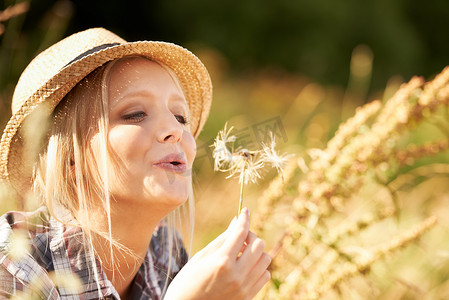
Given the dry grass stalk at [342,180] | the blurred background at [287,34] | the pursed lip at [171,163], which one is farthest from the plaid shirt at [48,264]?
the blurred background at [287,34]

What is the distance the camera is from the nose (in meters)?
1.15

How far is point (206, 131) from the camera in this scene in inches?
155

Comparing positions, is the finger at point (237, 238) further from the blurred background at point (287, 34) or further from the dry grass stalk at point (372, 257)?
the blurred background at point (287, 34)

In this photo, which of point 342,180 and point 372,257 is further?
point 342,180

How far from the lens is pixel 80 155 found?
Result: 122cm

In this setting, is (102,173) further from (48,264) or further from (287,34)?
(287,34)

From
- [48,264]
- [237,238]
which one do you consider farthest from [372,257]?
[48,264]

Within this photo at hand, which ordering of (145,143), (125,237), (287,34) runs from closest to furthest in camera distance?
(145,143)
(125,237)
(287,34)

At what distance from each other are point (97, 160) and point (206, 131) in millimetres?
2764

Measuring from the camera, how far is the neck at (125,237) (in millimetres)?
1214

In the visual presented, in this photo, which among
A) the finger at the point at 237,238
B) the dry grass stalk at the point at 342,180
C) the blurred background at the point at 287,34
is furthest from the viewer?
the blurred background at the point at 287,34

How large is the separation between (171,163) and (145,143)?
0.26 ft

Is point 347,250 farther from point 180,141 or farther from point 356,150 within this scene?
point 180,141

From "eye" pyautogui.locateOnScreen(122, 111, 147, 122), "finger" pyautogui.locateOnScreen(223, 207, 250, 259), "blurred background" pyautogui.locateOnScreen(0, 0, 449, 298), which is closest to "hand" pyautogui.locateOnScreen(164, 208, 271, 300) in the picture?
"finger" pyautogui.locateOnScreen(223, 207, 250, 259)
